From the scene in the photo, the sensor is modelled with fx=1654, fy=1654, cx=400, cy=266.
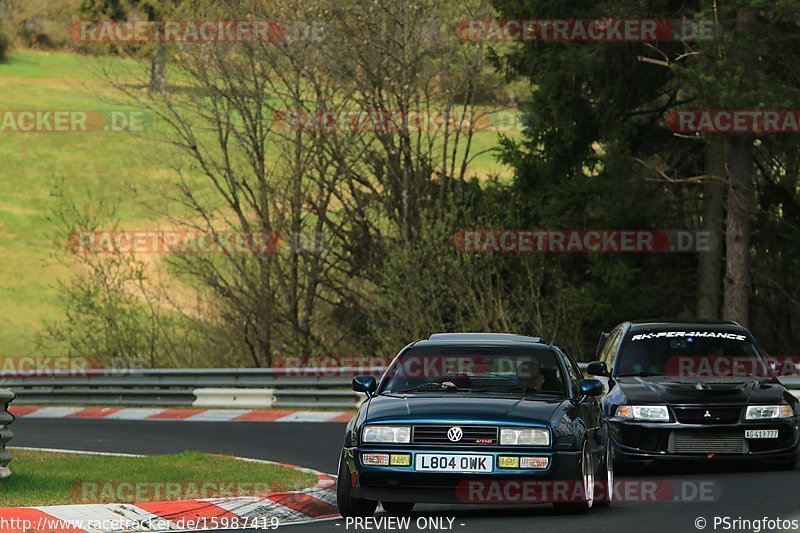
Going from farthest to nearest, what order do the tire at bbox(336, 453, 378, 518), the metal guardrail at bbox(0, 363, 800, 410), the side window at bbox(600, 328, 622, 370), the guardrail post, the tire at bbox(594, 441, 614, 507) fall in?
the metal guardrail at bbox(0, 363, 800, 410), the side window at bbox(600, 328, 622, 370), the guardrail post, the tire at bbox(594, 441, 614, 507), the tire at bbox(336, 453, 378, 518)

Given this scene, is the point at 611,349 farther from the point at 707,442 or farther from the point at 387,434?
the point at 387,434

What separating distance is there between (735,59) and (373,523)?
63.5ft

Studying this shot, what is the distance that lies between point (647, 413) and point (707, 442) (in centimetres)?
63

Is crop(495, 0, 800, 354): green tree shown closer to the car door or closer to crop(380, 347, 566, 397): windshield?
the car door

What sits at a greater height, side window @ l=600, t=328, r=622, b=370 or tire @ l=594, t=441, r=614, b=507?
side window @ l=600, t=328, r=622, b=370

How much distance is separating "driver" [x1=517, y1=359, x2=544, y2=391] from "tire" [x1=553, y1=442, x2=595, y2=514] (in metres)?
0.85

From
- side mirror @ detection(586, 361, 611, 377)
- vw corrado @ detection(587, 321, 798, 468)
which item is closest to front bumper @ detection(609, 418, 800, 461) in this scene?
vw corrado @ detection(587, 321, 798, 468)

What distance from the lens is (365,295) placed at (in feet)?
123

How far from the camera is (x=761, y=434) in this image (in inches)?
620

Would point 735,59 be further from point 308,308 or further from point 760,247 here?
point 308,308

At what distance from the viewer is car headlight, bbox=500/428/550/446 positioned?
1176 centimetres

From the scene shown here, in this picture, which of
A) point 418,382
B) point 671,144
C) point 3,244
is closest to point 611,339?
point 418,382

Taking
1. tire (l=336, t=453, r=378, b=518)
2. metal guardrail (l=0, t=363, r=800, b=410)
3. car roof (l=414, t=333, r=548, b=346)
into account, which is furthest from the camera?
metal guardrail (l=0, t=363, r=800, b=410)

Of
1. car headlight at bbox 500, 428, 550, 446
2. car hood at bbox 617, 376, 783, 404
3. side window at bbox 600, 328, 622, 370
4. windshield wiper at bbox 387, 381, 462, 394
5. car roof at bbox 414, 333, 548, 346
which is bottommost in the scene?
car hood at bbox 617, 376, 783, 404
